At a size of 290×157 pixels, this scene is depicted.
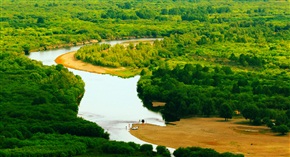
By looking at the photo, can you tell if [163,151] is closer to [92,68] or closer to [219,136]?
[219,136]

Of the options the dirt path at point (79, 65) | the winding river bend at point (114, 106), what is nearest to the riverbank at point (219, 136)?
the winding river bend at point (114, 106)

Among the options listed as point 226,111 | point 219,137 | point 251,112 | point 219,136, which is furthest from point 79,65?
point 219,137

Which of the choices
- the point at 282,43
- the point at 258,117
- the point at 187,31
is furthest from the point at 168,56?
the point at 258,117

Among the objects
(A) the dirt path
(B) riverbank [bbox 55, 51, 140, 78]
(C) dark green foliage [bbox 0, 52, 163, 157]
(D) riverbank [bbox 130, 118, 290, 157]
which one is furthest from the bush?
(A) the dirt path

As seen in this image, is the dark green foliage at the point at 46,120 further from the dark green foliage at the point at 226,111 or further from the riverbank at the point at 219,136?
the dark green foliage at the point at 226,111

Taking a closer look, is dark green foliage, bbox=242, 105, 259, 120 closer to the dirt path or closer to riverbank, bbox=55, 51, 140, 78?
riverbank, bbox=55, 51, 140, 78

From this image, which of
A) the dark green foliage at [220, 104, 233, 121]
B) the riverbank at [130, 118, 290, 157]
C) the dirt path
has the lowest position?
the dirt path
